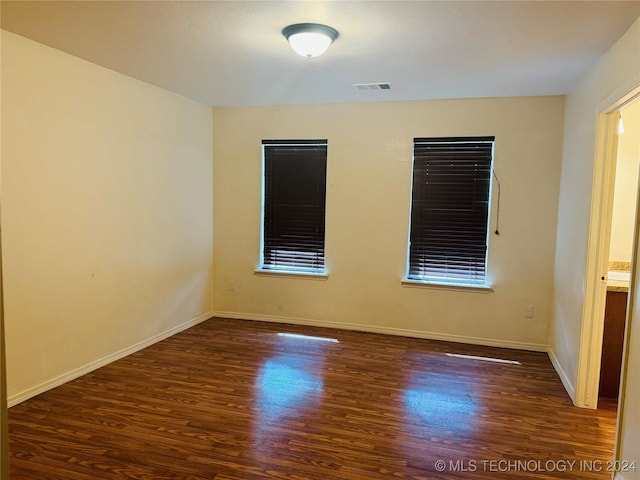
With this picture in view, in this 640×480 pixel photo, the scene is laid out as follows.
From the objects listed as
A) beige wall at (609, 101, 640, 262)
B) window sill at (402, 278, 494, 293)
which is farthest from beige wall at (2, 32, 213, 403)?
beige wall at (609, 101, 640, 262)

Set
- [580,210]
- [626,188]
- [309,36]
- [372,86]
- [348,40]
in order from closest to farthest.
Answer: [309,36]
[348,40]
[580,210]
[626,188]
[372,86]

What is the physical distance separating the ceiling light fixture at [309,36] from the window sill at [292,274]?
2740 mm

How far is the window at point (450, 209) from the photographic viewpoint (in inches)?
177

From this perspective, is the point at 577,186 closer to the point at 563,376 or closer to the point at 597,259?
the point at 597,259

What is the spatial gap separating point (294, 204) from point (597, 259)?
3.04 meters

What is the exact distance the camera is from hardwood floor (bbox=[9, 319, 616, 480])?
243cm

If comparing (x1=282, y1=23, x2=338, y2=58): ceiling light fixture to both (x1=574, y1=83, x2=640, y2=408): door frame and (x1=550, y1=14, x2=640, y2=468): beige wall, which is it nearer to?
(x1=550, y1=14, x2=640, y2=468): beige wall

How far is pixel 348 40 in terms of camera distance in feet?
9.43

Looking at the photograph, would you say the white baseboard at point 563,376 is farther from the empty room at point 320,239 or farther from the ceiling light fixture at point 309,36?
the ceiling light fixture at point 309,36

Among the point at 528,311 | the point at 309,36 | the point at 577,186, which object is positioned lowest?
the point at 528,311

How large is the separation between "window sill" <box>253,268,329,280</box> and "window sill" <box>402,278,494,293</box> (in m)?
0.92

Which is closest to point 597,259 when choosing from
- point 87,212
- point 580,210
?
point 580,210

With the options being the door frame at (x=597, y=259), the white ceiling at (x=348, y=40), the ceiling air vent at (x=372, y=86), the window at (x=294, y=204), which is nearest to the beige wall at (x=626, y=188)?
the white ceiling at (x=348, y=40)

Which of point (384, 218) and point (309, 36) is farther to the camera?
point (384, 218)
